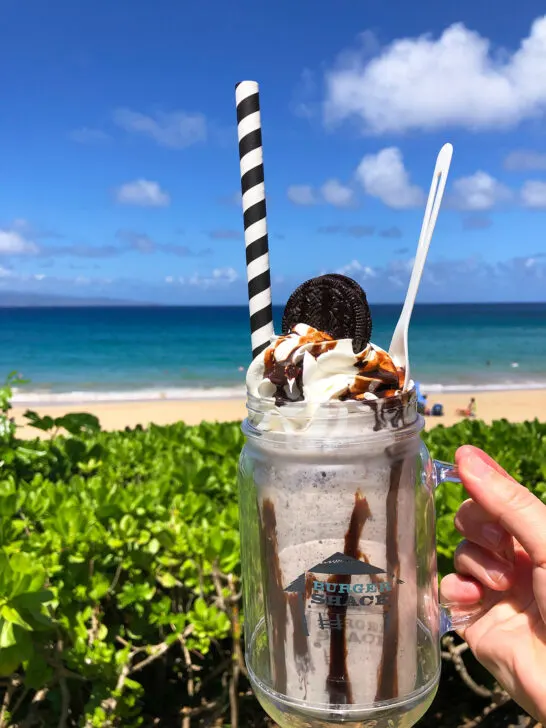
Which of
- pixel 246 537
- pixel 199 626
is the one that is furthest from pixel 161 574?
pixel 246 537

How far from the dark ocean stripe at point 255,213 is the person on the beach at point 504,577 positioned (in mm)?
738

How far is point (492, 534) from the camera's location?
5.36ft

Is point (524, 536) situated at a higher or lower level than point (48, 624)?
higher

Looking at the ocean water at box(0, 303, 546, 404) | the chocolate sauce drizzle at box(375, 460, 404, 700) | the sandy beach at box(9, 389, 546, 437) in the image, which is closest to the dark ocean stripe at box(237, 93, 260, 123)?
the chocolate sauce drizzle at box(375, 460, 404, 700)

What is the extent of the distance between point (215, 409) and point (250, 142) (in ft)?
54.6

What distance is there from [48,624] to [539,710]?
150cm

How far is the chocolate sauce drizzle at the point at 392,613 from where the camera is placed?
1199 mm

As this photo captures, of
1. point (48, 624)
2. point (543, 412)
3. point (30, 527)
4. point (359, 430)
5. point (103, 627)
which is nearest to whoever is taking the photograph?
point (359, 430)

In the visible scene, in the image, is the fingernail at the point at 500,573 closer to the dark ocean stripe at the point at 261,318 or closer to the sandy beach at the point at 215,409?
the dark ocean stripe at the point at 261,318

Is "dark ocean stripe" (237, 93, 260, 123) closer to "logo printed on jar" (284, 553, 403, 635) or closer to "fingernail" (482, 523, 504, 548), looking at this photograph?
"logo printed on jar" (284, 553, 403, 635)

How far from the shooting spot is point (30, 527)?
260 centimetres

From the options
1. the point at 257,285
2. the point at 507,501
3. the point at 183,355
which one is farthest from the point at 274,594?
the point at 183,355

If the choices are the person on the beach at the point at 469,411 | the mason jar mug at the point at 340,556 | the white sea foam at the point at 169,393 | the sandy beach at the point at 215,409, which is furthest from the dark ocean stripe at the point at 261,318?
the white sea foam at the point at 169,393

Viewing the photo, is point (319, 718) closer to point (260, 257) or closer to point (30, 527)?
point (260, 257)
